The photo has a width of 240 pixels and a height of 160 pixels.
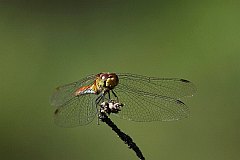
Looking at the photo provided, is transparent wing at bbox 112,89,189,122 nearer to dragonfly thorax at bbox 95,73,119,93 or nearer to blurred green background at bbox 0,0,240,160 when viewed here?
dragonfly thorax at bbox 95,73,119,93

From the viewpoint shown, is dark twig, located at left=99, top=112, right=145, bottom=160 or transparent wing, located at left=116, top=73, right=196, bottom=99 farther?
transparent wing, located at left=116, top=73, right=196, bottom=99

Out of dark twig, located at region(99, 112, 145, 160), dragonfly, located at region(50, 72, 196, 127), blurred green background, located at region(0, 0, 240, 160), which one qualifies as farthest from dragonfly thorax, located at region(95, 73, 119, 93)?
blurred green background, located at region(0, 0, 240, 160)

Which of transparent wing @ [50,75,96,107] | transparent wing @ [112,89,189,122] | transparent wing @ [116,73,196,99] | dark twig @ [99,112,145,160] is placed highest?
transparent wing @ [50,75,96,107]

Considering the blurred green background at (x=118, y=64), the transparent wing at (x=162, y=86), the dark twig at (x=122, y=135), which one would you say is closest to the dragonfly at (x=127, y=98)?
the transparent wing at (x=162, y=86)

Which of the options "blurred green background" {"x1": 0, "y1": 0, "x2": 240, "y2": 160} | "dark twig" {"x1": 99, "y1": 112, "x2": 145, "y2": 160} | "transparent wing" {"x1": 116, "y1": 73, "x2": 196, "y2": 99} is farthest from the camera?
"blurred green background" {"x1": 0, "y1": 0, "x2": 240, "y2": 160}

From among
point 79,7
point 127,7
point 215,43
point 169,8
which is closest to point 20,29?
point 79,7

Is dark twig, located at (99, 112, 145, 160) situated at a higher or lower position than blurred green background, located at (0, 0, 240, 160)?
lower

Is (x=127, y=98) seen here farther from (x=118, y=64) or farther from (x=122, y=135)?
(x=118, y=64)

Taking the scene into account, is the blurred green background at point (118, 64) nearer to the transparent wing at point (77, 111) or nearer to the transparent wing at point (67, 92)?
the transparent wing at point (67, 92)

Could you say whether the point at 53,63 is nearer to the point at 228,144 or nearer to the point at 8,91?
the point at 8,91
